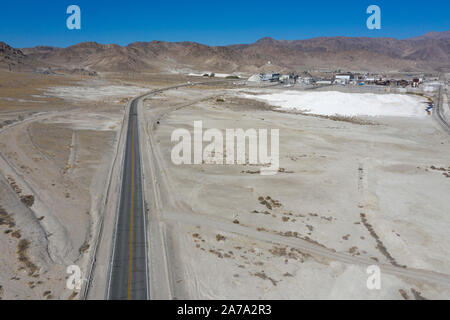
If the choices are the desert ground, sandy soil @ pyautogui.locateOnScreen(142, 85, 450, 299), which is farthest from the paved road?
sandy soil @ pyautogui.locateOnScreen(142, 85, 450, 299)

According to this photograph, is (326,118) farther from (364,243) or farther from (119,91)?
(119,91)

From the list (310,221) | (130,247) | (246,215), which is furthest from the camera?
(246,215)

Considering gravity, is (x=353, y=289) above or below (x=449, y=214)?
below

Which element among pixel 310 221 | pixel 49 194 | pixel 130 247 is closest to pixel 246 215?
pixel 310 221

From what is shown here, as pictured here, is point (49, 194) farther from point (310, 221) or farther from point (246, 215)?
point (310, 221)

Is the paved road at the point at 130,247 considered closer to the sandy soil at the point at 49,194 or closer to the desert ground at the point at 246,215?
the desert ground at the point at 246,215

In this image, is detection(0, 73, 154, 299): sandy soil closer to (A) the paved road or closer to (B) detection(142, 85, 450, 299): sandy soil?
(A) the paved road
